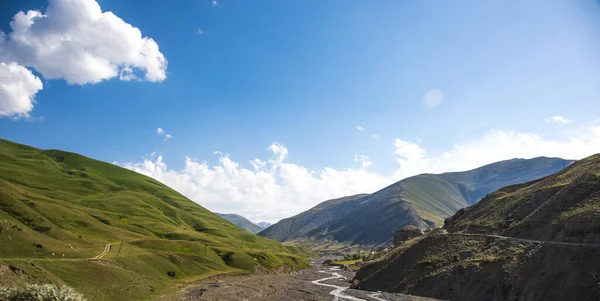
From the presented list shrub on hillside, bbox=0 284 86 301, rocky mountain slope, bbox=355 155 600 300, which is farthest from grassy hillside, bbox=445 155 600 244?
shrub on hillside, bbox=0 284 86 301

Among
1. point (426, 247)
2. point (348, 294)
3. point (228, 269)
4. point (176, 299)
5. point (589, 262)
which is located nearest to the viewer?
point (589, 262)

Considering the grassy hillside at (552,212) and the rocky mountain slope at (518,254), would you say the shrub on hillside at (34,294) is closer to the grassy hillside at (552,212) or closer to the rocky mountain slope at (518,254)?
the rocky mountain slope at (518,254)

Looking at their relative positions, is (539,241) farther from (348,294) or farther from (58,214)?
(58,214)

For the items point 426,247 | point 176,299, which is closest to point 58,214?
point 176,299

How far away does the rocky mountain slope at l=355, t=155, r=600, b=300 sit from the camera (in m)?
64.2

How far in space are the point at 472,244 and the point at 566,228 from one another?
930 inches

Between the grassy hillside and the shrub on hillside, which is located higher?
the grassy hillside

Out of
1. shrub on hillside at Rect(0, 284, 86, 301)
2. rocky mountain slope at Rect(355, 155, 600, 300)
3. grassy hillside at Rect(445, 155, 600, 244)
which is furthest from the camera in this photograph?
grassy hillside at Rect(445, 155, 600, 244)

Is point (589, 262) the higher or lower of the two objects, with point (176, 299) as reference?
higher

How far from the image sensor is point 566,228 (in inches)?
2968

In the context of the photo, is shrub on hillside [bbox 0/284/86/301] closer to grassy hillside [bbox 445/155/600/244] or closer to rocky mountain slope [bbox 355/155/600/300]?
rocky mountain slope [bbox 355/155/600/300]

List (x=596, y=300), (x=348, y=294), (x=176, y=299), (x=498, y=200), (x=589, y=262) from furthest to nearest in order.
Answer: (x=498, y=200), (x=348, y=294), (x=176, y=299), (x=589, y=262), (x=596, y=300)

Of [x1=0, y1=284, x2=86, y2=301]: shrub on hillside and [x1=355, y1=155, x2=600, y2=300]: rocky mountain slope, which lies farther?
[x1=355, y1=155, x2=600, y2=300]: rocky mountain slope

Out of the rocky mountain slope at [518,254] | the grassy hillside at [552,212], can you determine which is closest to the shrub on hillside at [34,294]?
the rocky mountain slope at [518,254]
